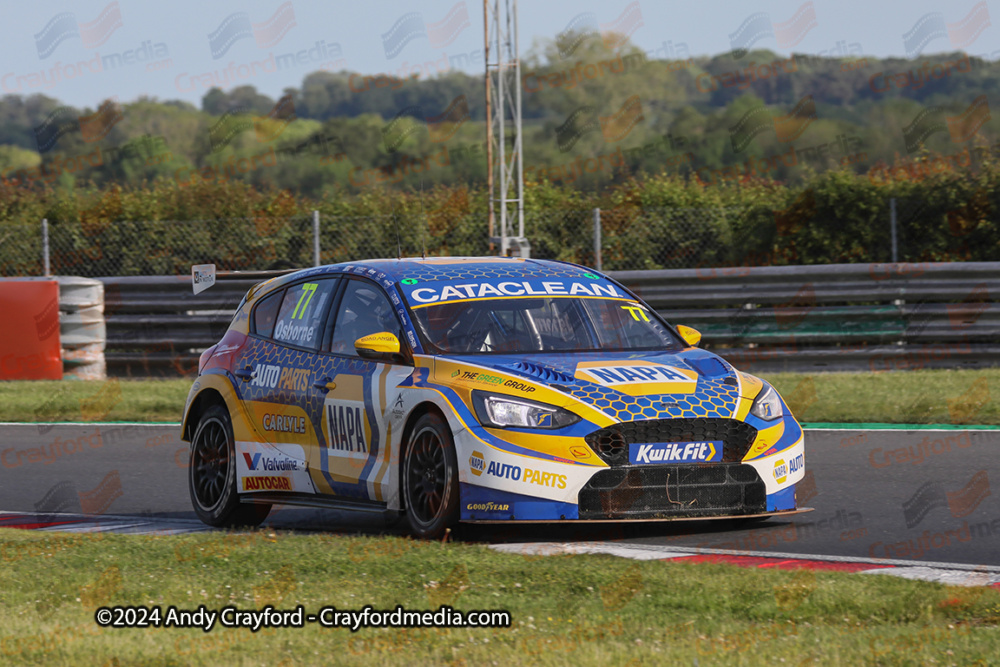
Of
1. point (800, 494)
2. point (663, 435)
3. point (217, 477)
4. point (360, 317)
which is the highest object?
point (360, 317)

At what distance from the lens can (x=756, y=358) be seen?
51.2ft

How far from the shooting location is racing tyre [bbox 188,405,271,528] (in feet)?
27.3

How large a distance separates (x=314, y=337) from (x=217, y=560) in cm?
222

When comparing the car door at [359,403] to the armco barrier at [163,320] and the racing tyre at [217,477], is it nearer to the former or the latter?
the racing tyre at [217,477]

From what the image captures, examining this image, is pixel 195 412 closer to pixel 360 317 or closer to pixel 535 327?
pixel 360 317

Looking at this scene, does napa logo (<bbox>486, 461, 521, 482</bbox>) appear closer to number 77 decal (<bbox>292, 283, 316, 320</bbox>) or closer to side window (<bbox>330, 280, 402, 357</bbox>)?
side window (<bbox>330, 280, 402, 357</bbox>)

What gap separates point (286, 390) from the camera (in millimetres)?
8125

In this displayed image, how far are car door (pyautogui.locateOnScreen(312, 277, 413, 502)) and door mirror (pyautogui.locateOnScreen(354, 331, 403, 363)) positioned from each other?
5 centimetres

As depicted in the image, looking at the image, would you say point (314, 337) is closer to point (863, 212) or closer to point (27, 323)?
point (27, 323)

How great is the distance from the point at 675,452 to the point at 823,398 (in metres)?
7.16

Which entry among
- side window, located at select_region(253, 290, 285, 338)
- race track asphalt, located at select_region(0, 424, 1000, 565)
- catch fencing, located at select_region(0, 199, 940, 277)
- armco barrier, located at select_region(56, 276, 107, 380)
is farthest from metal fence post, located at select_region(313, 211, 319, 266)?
side window, located at select_region(253, 290, 285, 338)

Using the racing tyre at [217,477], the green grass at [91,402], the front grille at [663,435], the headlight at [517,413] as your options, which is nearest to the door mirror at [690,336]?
the front grille at [663,435]

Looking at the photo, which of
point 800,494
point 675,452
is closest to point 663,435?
point 675,452

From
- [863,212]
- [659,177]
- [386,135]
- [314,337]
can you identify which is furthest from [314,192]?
[314,337]
